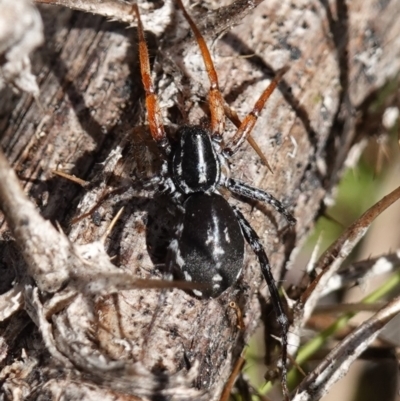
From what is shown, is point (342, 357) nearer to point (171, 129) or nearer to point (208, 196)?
point (208, 196)

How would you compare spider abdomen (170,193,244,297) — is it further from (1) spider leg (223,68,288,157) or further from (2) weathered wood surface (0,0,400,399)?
(1) spider leg (223,68,288,157)

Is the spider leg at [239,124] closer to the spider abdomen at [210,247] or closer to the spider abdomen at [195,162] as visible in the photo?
the spider abdomen at [195,162]

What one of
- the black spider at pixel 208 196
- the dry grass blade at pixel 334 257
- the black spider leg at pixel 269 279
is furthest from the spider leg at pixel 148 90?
the dry grass blade at pixel 334 257

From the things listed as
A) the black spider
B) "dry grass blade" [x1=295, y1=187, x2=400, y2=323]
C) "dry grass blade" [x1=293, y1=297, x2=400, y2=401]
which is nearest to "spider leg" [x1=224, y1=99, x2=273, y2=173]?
the black spider

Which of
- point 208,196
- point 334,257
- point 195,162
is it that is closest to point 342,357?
point 334,257

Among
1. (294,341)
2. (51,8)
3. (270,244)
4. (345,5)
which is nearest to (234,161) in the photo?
(270,244)

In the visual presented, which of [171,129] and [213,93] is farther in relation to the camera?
[171,129]

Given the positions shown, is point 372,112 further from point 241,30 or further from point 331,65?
point 241,30
